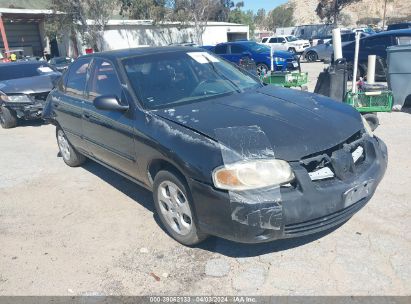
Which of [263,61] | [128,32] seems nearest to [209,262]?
[263,61]

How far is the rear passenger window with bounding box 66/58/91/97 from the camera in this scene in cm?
453

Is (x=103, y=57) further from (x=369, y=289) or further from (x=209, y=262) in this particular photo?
(x=369, y=289)

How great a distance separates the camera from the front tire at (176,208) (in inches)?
119

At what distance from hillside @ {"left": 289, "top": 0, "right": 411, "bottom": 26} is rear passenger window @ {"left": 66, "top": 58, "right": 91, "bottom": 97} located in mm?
94788

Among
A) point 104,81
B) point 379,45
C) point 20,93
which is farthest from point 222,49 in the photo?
point 104,81

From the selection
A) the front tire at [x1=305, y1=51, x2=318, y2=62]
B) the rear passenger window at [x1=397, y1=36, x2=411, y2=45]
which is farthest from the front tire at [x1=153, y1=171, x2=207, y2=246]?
the front tire at [x1=305, y1=51, x2=318, y2=62]

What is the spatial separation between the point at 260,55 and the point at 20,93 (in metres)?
9.74

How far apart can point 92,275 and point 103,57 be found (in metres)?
2.35

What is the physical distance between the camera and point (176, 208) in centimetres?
321

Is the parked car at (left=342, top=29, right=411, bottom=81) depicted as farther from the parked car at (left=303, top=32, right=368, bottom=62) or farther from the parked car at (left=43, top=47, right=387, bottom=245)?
the parked car at (left=303, top=32, right=368, bottom=62)

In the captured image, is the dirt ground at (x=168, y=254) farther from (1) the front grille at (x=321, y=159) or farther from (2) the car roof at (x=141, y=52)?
(2) the car roof at (x=141, y=52)

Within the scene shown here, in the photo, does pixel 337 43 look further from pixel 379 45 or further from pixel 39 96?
pixel 39 96

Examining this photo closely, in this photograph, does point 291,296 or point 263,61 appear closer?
point 291,296

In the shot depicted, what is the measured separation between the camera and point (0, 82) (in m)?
8.92
